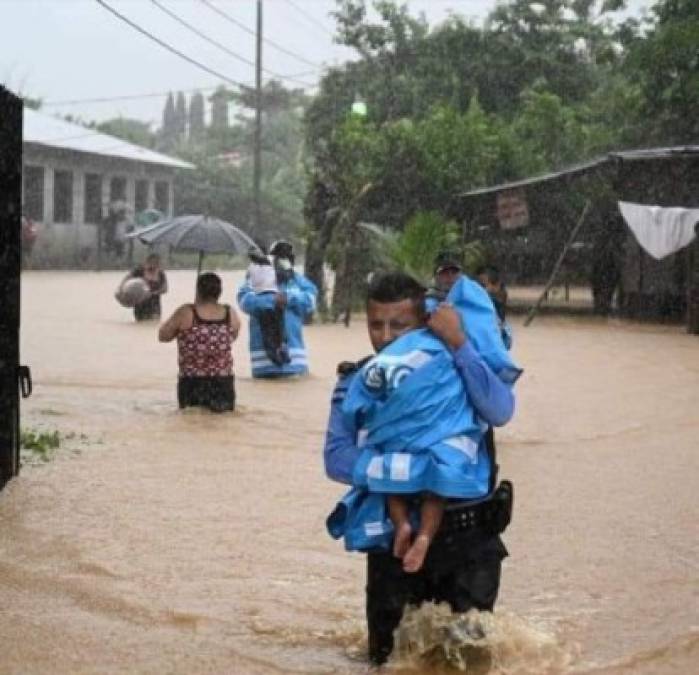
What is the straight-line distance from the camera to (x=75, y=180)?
44062 mm

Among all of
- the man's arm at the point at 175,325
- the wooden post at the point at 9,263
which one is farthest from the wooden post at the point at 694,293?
the wooden post at the point at 9,263

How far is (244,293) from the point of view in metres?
13.3

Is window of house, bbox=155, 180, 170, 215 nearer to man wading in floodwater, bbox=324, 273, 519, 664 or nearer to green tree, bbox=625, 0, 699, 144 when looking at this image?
green tree, bbox=625, 0, 699, 144

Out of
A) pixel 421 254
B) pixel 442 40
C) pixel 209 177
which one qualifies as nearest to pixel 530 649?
pixel 421 254

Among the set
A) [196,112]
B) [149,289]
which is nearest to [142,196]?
[149,289]

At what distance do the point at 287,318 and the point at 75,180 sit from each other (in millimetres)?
31973

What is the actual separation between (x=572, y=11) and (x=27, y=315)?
2021 centimetres

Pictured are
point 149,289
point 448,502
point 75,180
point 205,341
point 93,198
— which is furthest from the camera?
point 93,198

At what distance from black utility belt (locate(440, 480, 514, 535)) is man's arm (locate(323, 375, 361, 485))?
13.8 inches

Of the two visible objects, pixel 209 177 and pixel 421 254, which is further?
pixel 209 177

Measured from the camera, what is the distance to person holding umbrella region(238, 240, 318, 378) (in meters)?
13.2

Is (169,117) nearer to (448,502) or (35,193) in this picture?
(35,193)

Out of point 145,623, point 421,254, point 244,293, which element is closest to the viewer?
point 145,623

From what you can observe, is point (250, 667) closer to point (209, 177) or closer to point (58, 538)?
point (58, 538)
